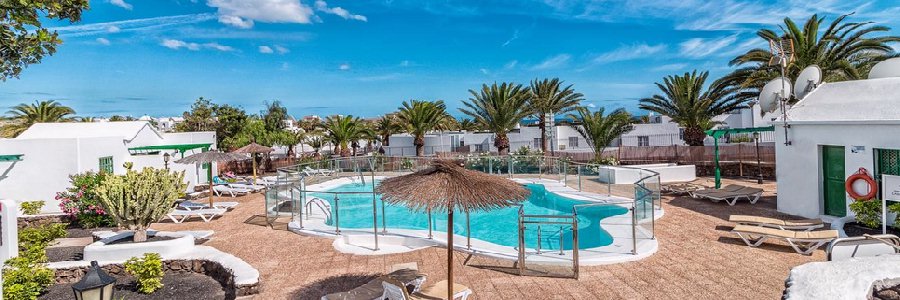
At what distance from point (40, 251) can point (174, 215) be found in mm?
4922

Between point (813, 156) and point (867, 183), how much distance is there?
1786 millimetres

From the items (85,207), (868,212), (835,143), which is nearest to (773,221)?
(868,212)

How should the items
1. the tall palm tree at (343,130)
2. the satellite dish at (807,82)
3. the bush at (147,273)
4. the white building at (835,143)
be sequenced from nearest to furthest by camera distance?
the bush at (147,273)
the white building at (835,143)
the satellite dish at (807,82)
the tall palm tree at (343,130)

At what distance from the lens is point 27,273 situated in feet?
23.6

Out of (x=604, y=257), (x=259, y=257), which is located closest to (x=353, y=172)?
(x=259, y=257)

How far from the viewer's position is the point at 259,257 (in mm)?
9383

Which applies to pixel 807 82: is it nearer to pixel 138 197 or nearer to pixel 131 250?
pixel 138 197

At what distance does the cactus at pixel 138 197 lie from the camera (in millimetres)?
9273

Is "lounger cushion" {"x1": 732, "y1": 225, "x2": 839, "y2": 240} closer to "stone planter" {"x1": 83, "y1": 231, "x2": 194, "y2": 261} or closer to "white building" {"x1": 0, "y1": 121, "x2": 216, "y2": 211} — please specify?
"stone planter" {"x1": 83, "y1": 231, "x2": 194, "y2": 261}

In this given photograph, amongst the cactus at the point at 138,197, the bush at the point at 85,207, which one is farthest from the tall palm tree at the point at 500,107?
the cactus at the point at 138,197

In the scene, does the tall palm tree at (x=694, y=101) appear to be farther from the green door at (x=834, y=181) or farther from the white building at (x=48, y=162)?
the white building at (x=48, y=162)

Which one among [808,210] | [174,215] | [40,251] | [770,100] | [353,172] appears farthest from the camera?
[353,172]

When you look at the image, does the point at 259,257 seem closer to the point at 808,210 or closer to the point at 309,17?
the point at 808,210

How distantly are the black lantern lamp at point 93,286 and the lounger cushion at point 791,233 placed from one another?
1016 centimetres
